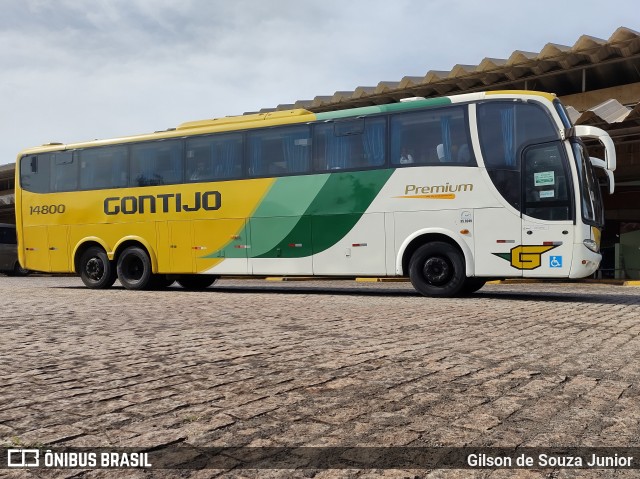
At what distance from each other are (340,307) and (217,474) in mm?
6781

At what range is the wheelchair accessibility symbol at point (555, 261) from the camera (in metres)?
9.92

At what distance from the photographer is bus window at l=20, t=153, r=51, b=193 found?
587 inches

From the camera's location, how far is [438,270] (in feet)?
35.7

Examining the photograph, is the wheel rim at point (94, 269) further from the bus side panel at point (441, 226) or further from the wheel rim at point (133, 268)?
the bus side panel at point (441, 226)

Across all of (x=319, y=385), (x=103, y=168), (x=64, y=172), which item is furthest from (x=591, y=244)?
(x=64, y=172)

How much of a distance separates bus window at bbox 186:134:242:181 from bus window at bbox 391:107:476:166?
11.3ft

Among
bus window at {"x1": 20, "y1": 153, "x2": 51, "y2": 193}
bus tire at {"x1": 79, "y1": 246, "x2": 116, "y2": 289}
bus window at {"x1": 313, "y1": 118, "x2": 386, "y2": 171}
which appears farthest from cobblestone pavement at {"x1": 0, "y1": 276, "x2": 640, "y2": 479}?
bus window at {"x1": 20, "y1": 153, "x2": 51, "y2": 193}

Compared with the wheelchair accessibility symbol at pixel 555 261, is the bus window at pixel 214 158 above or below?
above

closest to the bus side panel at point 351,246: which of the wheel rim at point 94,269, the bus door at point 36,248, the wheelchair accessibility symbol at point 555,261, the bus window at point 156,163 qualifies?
the wheelchair accessibility symbol at point 555,261

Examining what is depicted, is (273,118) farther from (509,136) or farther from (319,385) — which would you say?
(319,385)

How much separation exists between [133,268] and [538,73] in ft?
44.3

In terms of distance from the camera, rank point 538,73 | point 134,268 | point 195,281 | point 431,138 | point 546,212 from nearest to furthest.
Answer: point 546,212, point 431,138, point 134,268, point 195,281, point 538,73

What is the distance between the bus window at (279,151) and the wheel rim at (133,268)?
146 inches

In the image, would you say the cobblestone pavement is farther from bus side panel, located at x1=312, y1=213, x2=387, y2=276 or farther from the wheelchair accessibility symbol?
bus side panel, located at x1=312, y1=213, x2=387, y2=276
